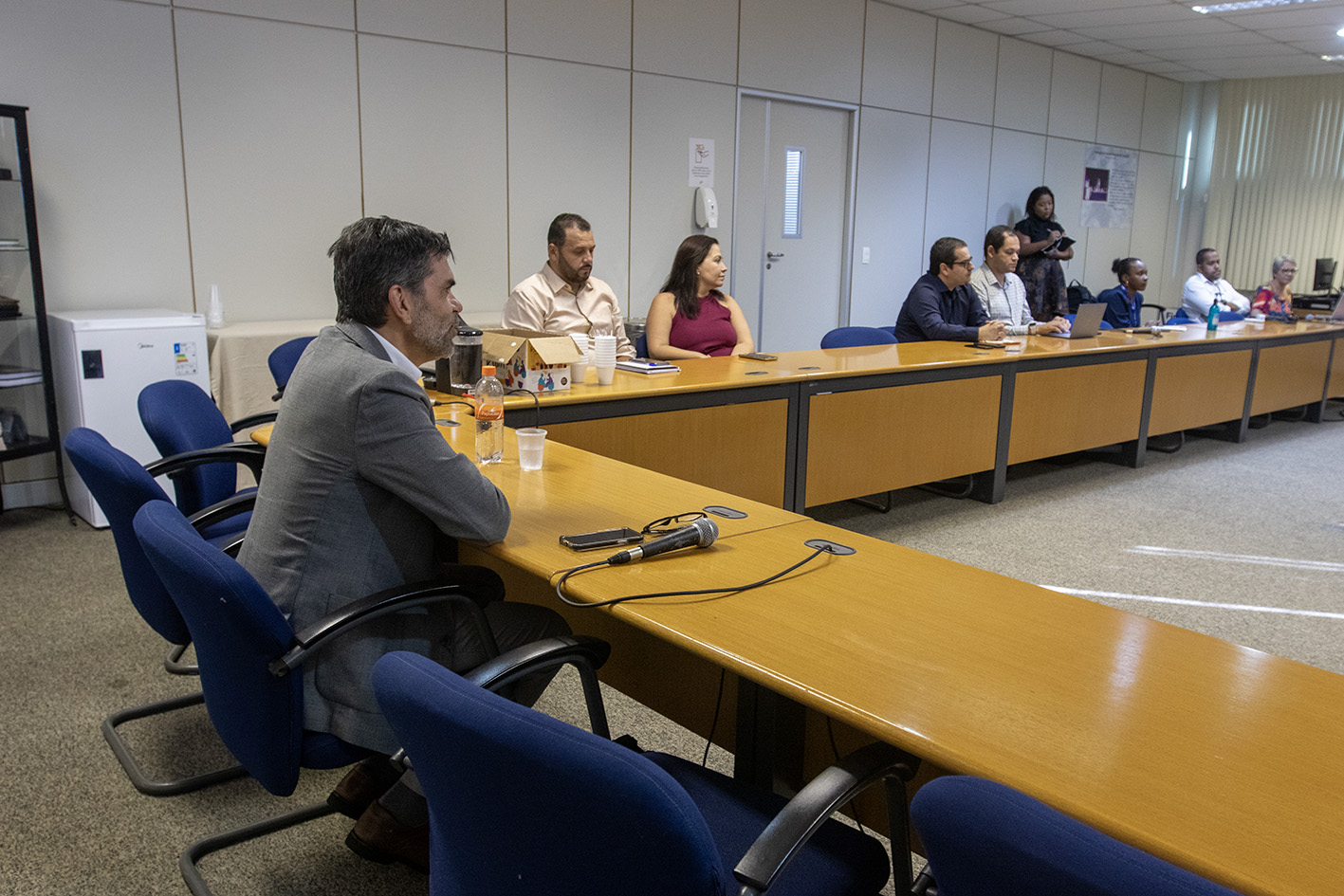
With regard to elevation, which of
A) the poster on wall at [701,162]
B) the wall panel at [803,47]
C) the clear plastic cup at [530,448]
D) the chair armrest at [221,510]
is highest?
the wall panel at [803,47]

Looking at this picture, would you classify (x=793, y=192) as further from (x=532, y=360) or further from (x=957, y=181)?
(x=532, y=360)

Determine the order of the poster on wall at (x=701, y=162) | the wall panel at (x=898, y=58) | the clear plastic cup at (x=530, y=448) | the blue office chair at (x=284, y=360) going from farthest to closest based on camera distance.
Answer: the wall panel at (x=898, y=58)
the poster on wall at (x=701, y=162)
the blue office chair at (x=284, y=360)
the clear plastic cup at (x=530, y=448)

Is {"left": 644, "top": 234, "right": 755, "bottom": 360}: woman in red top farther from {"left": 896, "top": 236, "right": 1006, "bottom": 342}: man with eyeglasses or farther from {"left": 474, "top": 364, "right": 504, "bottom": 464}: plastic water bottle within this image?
{"left": 474, "top": 364, "right": 504, "bottom": 464}: plastic water bottle

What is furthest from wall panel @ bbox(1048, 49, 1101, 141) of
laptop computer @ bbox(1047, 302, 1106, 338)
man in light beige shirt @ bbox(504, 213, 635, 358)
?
man in light beige shirt @ bbox(504, 213, 635, 358)

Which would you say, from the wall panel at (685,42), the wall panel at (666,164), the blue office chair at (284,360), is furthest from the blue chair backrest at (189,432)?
the wall panel at (685,42)

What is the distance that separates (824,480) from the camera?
4074mm

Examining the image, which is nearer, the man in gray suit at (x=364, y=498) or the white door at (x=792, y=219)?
the man in gray suit at (x=364, y=498)

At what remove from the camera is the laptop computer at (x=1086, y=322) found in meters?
5.47

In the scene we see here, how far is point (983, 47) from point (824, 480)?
5815 mm

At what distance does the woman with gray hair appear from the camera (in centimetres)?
823

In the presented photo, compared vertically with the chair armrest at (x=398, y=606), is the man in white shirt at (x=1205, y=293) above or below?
above

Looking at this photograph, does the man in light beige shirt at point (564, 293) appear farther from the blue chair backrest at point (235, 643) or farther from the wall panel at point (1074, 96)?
the wall panel at point (1074, 96)

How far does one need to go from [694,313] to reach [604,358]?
1311mm

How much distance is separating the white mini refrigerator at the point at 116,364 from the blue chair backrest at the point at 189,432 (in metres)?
1.24
